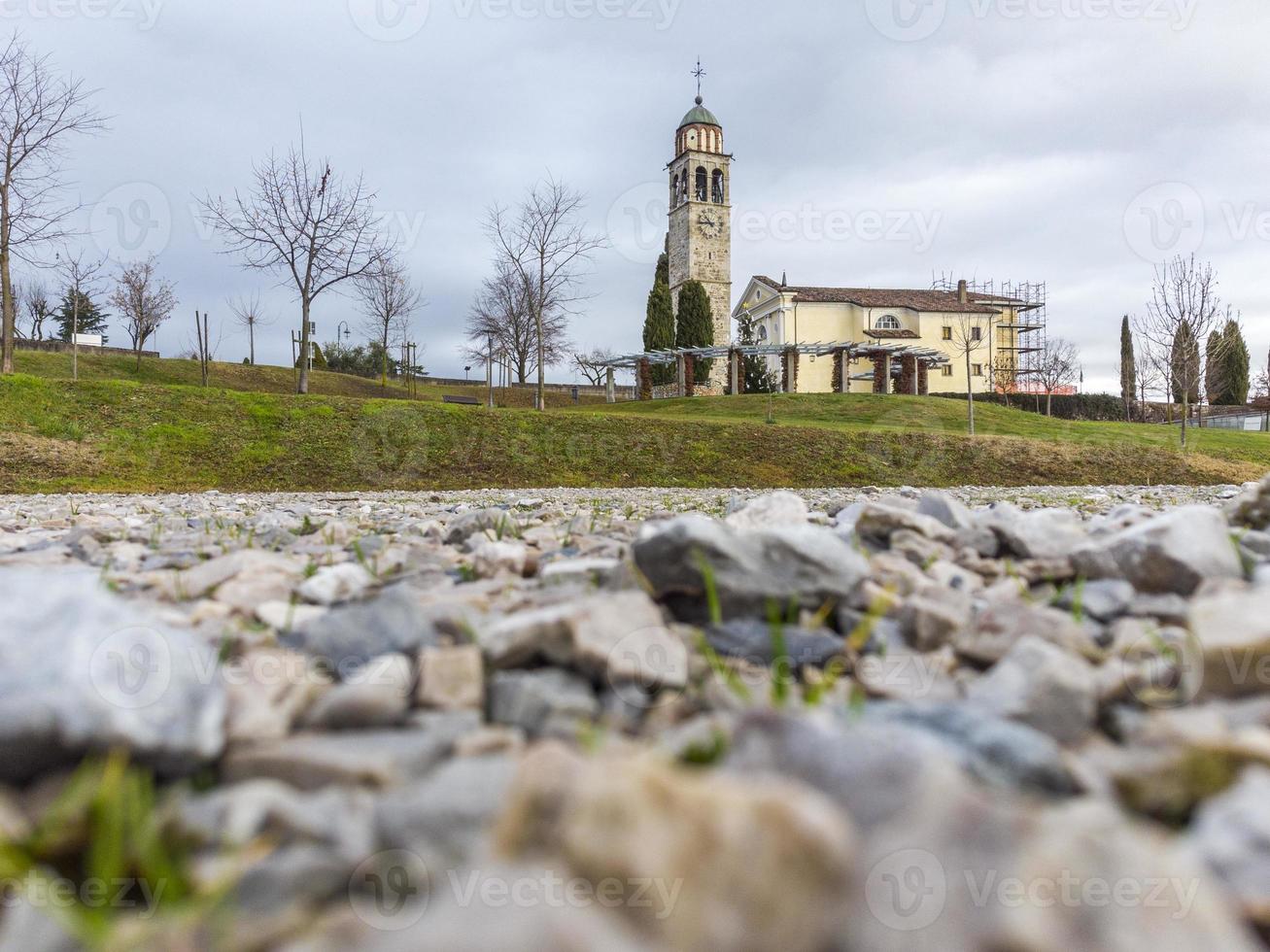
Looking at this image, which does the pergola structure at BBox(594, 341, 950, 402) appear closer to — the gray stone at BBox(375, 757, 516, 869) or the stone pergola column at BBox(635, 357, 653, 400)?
the stone pergola column at BBox(635, 357, 653, 400)

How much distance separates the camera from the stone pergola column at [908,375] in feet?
125

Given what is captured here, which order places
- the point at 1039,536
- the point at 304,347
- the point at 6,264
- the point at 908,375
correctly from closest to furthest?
the point at 1039,536 < the point at 6,264 < the point at 304,347 < the point at 908,375

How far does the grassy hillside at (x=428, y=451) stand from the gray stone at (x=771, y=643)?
10.6 m

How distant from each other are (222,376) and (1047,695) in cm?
4000

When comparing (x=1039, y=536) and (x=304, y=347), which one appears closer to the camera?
(x=1039, y=536)

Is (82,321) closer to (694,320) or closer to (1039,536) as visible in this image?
(694,320)

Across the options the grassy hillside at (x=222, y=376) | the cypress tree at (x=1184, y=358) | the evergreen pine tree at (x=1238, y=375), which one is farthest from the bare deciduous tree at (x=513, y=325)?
the evergreen pine tree at (x=1238, y=375)

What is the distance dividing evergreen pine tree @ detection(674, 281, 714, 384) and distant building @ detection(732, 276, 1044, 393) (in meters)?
5.67

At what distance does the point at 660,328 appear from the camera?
43.3m

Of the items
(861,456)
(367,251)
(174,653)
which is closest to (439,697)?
(174,653)

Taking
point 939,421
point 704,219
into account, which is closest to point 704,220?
point 704,219

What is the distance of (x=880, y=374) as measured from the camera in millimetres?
36375

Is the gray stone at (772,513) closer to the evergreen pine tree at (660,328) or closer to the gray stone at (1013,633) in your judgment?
the gray stone at (1013,633)

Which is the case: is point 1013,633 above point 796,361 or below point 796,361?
below
